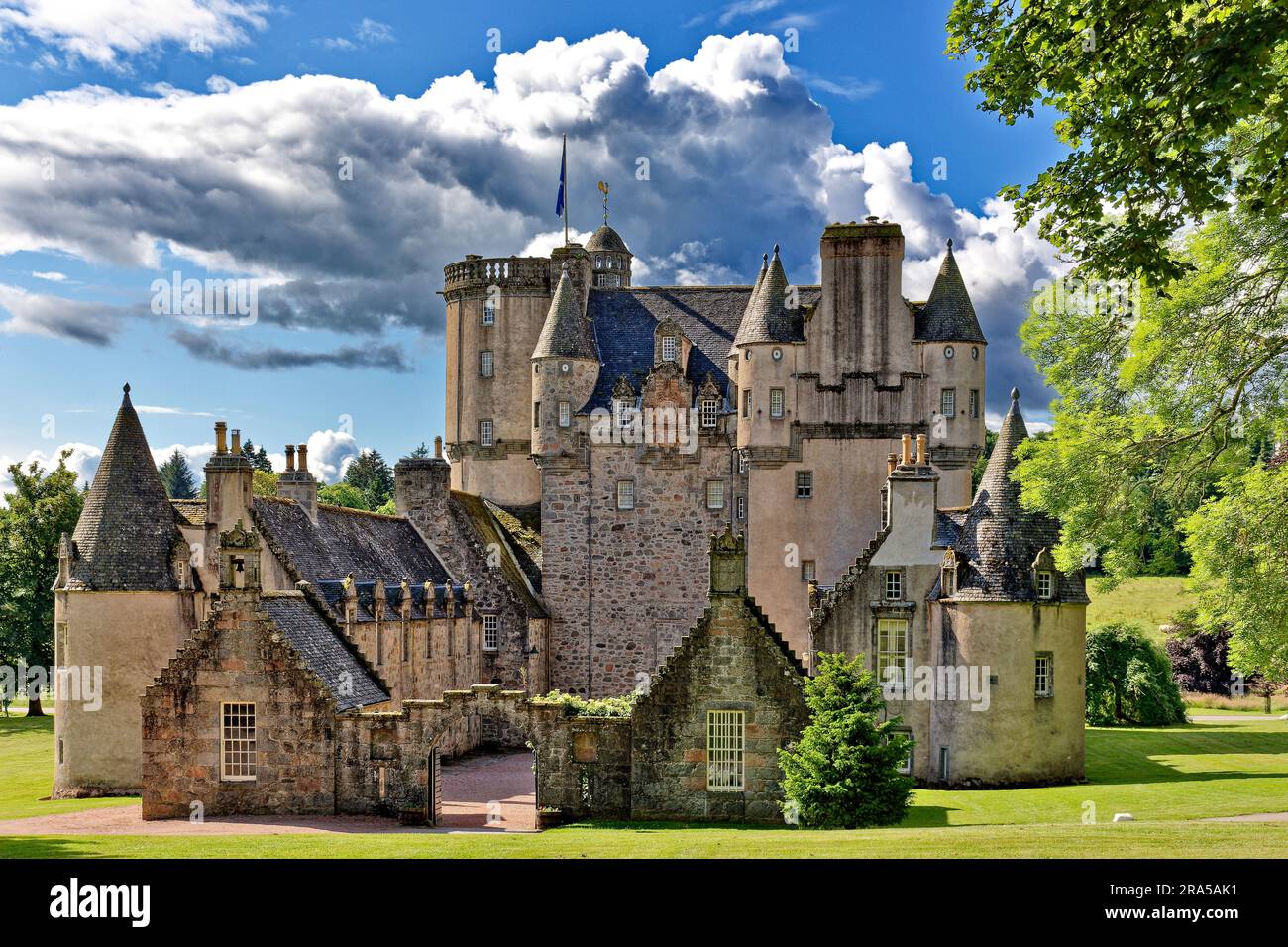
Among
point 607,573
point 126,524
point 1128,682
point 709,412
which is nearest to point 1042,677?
point 709,412

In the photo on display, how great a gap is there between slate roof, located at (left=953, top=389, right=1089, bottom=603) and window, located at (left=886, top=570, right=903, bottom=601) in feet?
5.86

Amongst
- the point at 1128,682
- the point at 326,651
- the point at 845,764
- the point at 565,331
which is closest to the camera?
the point at 845,764

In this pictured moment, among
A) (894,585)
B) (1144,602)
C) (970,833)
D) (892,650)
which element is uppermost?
(894,585)

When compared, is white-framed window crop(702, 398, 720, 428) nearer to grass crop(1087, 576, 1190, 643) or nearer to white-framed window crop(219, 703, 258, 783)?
white-framed window crop(219, 703, 258, 783)

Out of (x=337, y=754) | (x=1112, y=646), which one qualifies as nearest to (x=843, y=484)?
(x=1112, y=646)

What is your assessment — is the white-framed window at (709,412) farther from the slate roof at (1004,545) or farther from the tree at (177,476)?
the tree at (177,476)

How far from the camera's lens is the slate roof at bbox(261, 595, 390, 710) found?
32.3 metres

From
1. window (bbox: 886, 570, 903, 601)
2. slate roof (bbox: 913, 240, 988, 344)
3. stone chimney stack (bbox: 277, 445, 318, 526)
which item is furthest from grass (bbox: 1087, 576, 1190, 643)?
stone chimney stack (bbox: 277, 445, 318, 526)

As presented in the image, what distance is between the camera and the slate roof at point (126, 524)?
37.8m

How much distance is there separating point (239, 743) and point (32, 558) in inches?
1453

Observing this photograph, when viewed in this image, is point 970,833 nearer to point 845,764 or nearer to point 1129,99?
point 845,764

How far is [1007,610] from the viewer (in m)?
35.8

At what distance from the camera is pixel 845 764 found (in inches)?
1027

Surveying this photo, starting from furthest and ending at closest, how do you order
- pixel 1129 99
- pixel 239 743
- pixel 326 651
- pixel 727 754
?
pixel 326 651
pixel 239 743
pixel 727 754
pixel 1129 99
